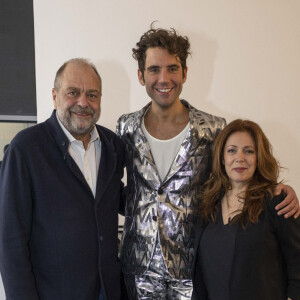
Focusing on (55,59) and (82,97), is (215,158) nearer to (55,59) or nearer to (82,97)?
(82,97)

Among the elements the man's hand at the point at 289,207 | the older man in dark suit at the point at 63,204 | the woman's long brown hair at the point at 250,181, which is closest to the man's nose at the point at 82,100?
the older man in dark suit at the point at 63,204

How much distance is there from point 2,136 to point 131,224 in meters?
1.55

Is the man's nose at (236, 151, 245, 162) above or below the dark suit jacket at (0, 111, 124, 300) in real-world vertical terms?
above

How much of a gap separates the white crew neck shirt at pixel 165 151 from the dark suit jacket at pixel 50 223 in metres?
0.26

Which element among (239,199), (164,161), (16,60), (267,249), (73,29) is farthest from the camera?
(16,60)

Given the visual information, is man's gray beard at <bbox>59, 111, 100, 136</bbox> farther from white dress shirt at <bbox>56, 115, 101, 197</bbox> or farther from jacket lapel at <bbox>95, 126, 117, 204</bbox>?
jacket lapel at <bbox>95, 126, 117, 204</bbox>

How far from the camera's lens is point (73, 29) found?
239cm

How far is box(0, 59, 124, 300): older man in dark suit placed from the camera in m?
1.22

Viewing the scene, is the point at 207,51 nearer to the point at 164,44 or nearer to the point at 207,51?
the point at 207,51

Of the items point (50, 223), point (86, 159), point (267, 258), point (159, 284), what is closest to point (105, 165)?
point (86, 159)

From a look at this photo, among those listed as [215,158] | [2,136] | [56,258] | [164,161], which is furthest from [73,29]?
[56,258]

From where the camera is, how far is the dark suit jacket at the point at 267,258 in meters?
1.26

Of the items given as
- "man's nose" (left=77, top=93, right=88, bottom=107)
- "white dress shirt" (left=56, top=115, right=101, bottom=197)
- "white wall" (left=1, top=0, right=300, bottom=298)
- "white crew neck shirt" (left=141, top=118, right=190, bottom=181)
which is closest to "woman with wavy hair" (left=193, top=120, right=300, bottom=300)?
"white crew neck shirt" (left=141, top=118, right=190, bottom=181)

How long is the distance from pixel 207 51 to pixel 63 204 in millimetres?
1627
